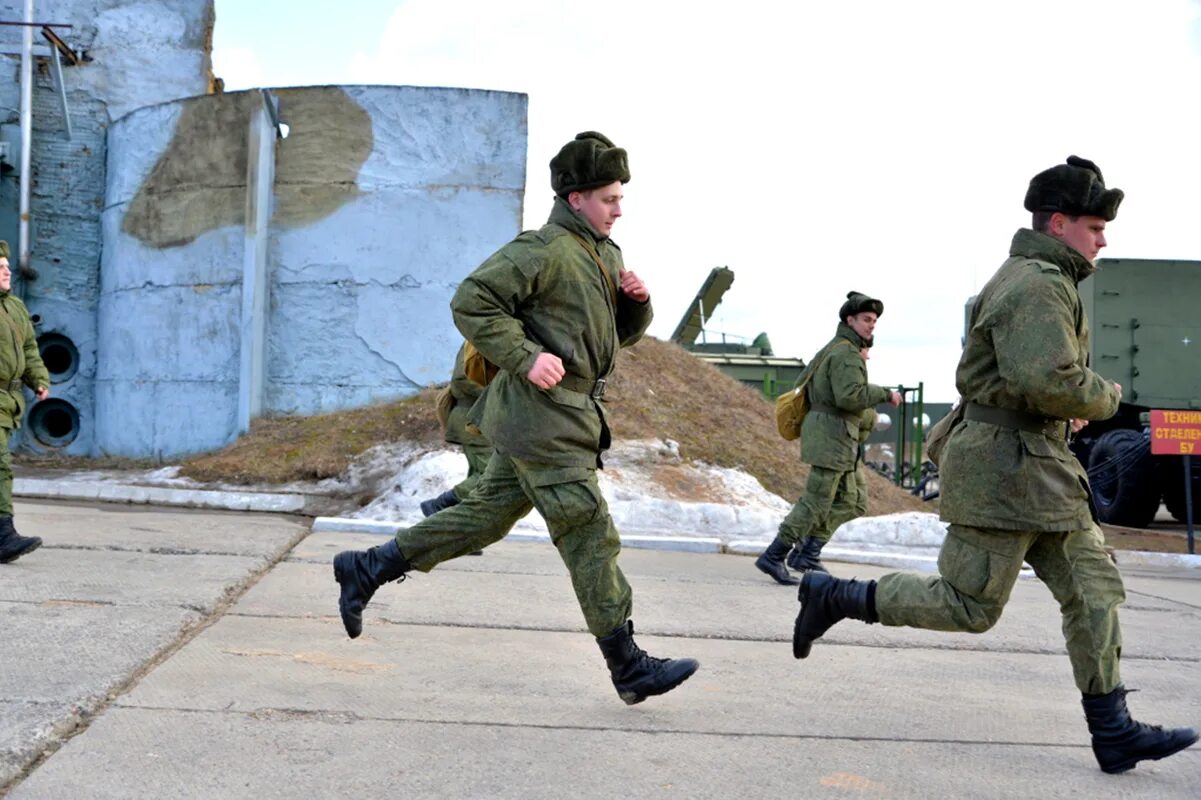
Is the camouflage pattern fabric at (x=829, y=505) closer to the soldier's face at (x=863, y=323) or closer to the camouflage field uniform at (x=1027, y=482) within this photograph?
the soldier's face at (x=863, y=323)

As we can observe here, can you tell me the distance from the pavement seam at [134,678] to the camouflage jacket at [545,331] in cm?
137

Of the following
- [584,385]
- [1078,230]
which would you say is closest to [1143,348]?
[1078,230]

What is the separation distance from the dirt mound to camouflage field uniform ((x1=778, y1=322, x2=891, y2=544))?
4.17 meters

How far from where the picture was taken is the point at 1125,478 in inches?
569

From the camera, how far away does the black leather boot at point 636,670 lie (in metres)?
3.92

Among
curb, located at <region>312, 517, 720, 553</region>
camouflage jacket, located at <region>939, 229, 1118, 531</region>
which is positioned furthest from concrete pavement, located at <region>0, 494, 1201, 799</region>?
curb, located at <region>312, 517, 720, 553</region>

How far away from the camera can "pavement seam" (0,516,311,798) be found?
3158mm

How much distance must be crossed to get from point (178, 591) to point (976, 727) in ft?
11.5

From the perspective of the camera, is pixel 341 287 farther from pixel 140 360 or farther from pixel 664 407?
pixel 664 407

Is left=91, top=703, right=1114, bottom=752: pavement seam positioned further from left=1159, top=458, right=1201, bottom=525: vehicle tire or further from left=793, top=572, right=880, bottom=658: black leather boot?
left=1159, top=458, right=1201, bottom=525: vehicle tire

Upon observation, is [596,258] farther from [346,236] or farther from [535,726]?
[346,236]

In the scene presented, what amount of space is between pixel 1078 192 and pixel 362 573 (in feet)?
8.32

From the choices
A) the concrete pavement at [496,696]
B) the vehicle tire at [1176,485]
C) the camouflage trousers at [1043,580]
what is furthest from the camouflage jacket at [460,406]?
the vehicle tire at [1176,485]

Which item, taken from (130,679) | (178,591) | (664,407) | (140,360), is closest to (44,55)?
(140,360)
